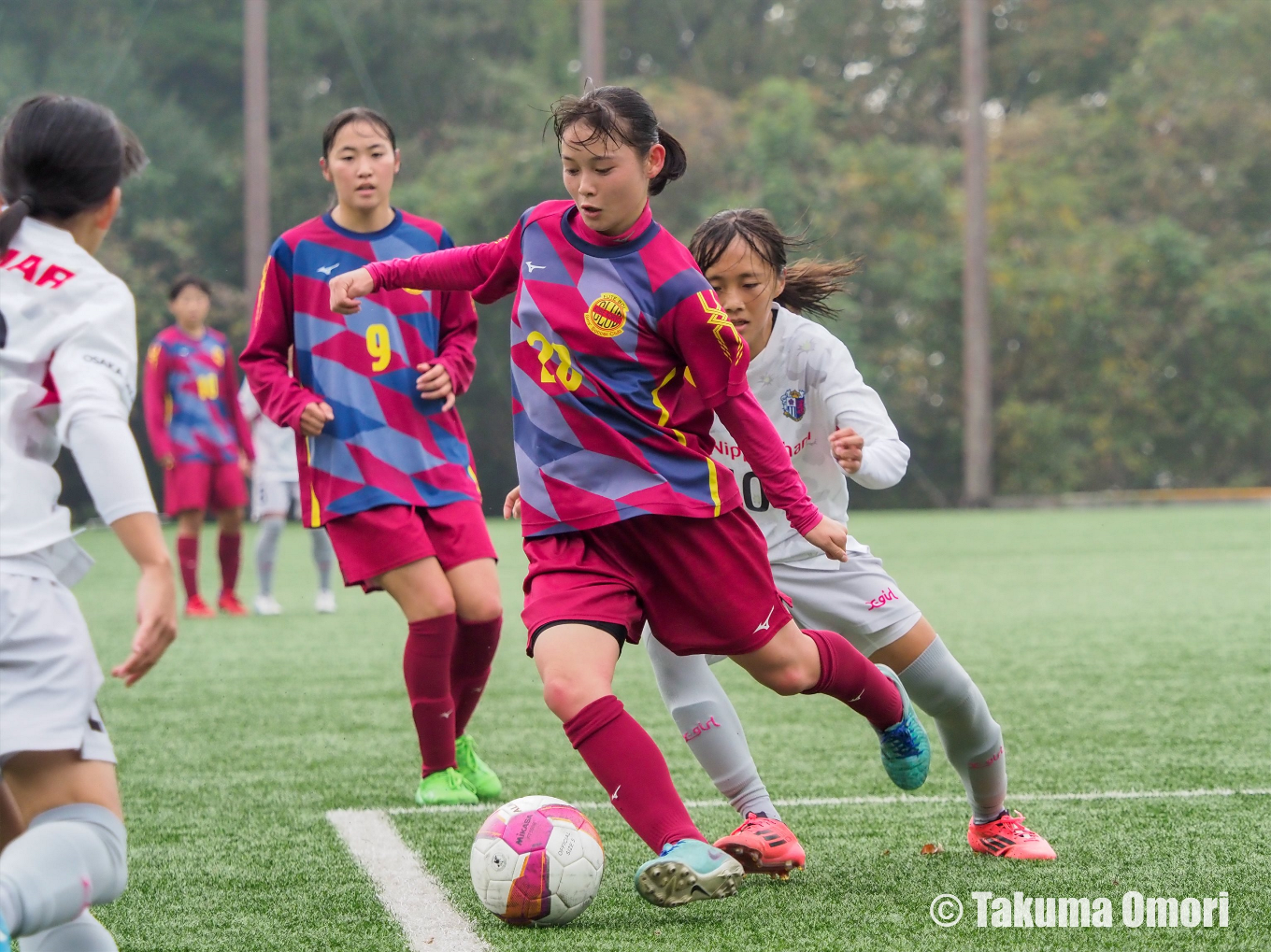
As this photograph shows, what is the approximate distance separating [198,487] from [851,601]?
6.86 meters

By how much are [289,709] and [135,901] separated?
9.37 feet

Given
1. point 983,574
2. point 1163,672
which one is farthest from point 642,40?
point 1163,672

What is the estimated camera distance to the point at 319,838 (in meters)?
3.70

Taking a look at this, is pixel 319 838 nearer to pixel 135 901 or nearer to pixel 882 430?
pixel 135 901

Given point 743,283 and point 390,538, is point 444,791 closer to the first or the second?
point 390,538

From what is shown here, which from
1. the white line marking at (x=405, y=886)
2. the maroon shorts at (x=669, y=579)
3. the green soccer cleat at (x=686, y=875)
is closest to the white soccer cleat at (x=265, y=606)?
the white line marking at (x=405, y=886)

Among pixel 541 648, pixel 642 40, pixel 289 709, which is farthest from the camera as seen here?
pixel 642 40

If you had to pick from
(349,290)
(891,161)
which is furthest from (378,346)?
(891,161)

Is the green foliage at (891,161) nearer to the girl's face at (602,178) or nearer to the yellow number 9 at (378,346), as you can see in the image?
the yellow number 9 at (378,346)

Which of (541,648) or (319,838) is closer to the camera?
(541,648)

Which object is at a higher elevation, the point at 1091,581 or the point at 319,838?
the point at 319,838

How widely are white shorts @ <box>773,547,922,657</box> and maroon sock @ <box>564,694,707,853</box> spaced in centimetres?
68

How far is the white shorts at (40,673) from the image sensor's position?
6.71 feet

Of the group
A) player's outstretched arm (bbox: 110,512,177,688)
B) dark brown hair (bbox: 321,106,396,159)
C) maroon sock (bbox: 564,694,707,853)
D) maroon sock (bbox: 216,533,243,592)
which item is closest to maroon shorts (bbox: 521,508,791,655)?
maroon sock (bbox: 564,694,707,853)
